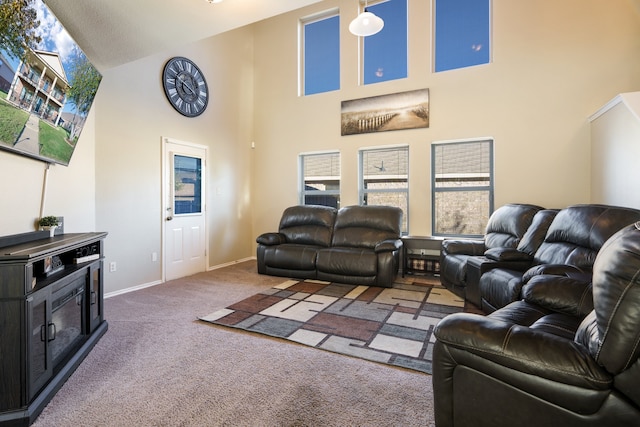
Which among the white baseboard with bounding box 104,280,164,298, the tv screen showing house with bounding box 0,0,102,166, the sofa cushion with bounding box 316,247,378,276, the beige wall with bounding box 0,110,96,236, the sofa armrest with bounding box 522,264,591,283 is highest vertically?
the tv screen showing house with bounding box 0,0,102,166

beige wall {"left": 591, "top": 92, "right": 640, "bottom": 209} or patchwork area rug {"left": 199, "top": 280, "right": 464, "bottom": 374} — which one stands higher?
beige wall {"left": 591, "top": 92, "right": 640, "bottom": 209}

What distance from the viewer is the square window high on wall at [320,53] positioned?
555cm

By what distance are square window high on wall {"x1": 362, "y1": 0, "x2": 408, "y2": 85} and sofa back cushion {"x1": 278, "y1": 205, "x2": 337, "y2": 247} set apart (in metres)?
2.32

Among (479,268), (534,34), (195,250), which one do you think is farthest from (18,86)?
(534,34)

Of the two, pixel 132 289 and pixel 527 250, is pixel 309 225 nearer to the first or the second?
pixel 132 289

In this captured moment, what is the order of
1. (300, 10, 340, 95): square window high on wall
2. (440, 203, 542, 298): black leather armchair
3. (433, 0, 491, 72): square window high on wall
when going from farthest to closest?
(300, 10, 340, 95): square window high on wall, (433, 0, 491, 72): square window high on wall, (440, 203, 542, 298): black leather armchair

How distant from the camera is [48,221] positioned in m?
2.40

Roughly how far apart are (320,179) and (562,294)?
434 centimetres

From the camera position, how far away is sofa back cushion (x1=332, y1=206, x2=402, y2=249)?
14.8ft

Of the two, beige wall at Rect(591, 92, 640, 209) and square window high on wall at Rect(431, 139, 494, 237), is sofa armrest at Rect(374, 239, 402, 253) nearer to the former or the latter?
square window high on wall at Rect(431, 139, 494, 237)

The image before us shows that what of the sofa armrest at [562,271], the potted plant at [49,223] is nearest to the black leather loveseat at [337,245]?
the sofa armrest at [562,271]

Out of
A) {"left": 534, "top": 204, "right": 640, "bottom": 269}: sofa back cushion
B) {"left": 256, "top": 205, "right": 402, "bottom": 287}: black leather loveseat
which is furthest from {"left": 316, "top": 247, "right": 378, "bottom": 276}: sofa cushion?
{"left": 534, "top": 204, "right": 640, "bottom": 269}: sofa back cushion

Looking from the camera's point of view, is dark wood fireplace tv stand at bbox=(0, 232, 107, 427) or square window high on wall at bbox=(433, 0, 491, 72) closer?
dark wood fireplace tv stand at bbox=(0, 232, 107, 427)

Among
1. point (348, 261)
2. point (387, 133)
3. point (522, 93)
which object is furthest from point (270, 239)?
point (522, 93)
